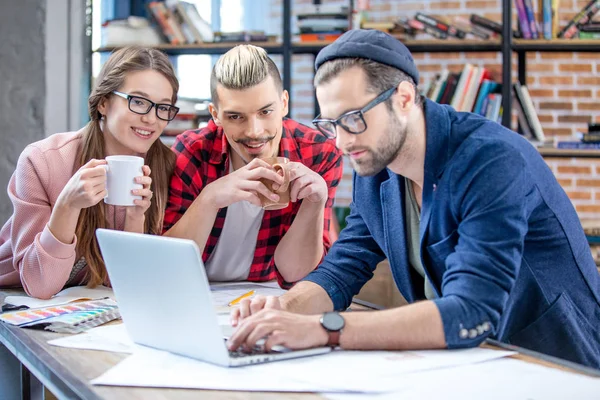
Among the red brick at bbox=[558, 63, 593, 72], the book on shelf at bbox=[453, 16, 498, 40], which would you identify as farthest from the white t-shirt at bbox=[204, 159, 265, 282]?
the red brick at bbox=[558, 63, 593, 72]

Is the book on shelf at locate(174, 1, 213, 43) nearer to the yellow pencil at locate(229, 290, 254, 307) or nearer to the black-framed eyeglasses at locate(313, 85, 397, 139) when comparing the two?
the yellow pencil at locate(229, 290, 254, 307)

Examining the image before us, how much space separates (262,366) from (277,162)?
2.36 ft

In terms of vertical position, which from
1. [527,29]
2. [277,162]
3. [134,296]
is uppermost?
[527,29]

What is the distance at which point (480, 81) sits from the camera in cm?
377

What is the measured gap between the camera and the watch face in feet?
3.89

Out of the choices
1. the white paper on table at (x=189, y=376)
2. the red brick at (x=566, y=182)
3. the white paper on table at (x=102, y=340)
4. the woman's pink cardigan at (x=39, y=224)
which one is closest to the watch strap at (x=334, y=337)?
the white paper on table at (x=189, y=376)

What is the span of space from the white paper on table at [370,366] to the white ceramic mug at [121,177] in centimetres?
68

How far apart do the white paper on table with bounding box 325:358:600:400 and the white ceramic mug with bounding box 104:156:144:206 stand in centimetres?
83

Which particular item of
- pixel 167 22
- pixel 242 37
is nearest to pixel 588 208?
pixel 242 37

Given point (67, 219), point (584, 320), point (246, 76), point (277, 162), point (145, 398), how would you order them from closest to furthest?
point (145, 398) → point (584, 320) → point (67, 219) → point (277, 162) → point (246, 76)

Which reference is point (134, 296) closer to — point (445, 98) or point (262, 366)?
point (262, 366)

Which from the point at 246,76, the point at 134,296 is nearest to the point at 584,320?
the point at 134,296

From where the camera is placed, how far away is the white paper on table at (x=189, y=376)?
3.34 ft

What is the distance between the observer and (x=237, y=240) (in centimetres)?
205
